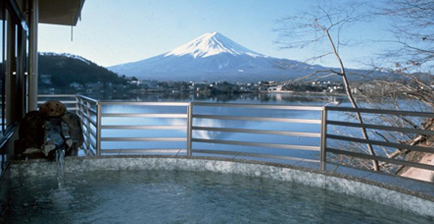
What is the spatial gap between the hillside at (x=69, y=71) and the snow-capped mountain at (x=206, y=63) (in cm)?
273

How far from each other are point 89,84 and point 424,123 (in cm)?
779

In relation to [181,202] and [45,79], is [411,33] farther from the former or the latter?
[45,79]

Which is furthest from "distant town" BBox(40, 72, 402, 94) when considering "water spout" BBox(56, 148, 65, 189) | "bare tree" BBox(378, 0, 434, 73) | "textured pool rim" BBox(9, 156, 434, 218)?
"water spout" BBox(56, 148, 65, 189)

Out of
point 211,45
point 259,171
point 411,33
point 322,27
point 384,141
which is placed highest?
point 211,45

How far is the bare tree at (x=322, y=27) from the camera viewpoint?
7.67m

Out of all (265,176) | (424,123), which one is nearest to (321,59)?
(424,123)

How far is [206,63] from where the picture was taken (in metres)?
22.1

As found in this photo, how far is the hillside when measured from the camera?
973 cm

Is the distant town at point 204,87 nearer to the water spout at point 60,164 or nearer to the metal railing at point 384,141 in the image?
the metal railing at point 384,141

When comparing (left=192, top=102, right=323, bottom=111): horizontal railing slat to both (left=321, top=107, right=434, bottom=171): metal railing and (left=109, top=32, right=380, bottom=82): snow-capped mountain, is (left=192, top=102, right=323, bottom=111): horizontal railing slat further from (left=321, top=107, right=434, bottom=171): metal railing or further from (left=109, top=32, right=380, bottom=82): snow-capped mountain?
(left=109, top=32, right=380, bottom=82): snow-capped mountain

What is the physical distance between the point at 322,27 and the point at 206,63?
48.1ft

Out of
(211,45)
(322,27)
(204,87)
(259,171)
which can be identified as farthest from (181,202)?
(211,45)

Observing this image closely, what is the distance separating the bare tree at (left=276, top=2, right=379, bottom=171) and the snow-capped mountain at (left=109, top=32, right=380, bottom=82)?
12.3ft

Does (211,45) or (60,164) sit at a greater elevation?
(211,45)
